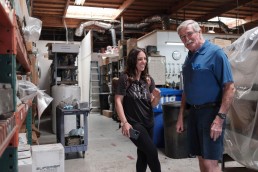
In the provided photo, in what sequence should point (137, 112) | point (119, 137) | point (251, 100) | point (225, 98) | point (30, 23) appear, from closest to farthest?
1. point (225, 98)
2. point (137, 112)
3. point (251, 100)
4. point (30, 23)
5. point (119, 137)

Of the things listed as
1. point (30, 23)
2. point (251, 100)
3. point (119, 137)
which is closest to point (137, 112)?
point (251, 100)

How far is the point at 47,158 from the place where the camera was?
9.63ft

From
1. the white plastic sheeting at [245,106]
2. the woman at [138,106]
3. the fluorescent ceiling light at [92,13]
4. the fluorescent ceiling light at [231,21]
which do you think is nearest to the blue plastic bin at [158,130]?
the white plastic sheeting at [245,106]

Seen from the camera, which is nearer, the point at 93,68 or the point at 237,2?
the point at 237,2

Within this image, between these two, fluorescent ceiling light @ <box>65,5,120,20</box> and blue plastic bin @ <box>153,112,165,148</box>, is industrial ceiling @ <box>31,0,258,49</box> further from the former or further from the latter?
blue plastic bin @ <box>153,112,165,148</box>

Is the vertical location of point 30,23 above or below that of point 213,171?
above

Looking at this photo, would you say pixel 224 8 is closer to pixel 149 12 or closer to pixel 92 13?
pixel 149 12

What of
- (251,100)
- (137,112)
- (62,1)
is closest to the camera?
(137,112)

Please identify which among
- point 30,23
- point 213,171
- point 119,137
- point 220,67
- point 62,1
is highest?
point 62,1

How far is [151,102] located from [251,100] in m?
1.07

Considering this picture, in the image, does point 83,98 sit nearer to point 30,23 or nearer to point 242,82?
point 30,23

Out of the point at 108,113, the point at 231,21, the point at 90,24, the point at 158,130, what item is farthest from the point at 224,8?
the point at 158,130

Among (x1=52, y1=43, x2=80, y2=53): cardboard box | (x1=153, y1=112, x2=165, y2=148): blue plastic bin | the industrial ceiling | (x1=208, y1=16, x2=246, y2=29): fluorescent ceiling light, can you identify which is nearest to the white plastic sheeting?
(x1=153, y1=112, x2=165, y2=148): blue plastic bin

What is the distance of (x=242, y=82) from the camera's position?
292 cm
